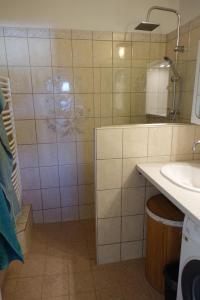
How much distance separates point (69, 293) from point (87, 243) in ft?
1.71

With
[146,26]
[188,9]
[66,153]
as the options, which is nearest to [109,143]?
[66,153]

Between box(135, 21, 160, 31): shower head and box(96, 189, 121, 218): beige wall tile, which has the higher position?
box(135, 21, 160, 31): shower head

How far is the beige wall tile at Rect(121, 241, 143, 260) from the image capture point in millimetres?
1712

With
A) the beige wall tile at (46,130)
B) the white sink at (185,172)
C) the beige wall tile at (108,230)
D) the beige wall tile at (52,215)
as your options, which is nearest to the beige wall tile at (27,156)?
the beige wall tile at (46,130)

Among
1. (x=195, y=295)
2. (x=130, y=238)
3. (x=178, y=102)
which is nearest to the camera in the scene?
(x=195, y=295)

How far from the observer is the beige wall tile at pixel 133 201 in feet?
5.23

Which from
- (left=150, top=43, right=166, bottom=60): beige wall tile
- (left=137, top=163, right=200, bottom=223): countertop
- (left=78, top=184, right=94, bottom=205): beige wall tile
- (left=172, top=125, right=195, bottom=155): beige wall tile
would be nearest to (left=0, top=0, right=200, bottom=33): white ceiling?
(left=150, top=43, right=166, bottom=60): beige wall tile

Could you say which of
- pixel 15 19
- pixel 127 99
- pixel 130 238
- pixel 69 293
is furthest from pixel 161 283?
pixel 15 19

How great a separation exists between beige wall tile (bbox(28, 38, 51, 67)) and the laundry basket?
1.52 metres

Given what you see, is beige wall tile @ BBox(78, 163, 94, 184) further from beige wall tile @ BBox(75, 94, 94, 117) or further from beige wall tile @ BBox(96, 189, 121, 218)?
beige wall tile @ BBox(96, 189, 121, 218)

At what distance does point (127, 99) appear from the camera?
2.13m

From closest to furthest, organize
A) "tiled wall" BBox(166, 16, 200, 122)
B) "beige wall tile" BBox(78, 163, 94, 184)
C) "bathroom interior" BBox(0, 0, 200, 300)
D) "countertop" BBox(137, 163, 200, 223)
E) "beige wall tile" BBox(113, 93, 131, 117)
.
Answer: "countertop" BBox(137, 163, 200, 223) → "bathroom interior" BBox(0, 0, 200, 300) → "tiled wall" BBox(166, 16, 200, 122) → "beige wall tile" BBox(113, 93, 131, 117) → "beige wall tile" BBox(78, 163, 94, 184)

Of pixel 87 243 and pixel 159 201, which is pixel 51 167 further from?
pixel 159 201

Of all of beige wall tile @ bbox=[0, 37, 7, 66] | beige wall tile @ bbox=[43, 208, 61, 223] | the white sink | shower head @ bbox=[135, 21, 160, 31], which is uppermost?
shower head @ bbox=[135, 21, 160, 31]
